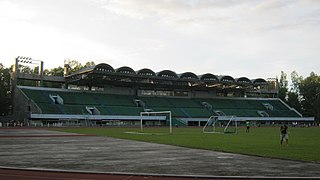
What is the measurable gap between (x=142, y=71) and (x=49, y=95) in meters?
24.8

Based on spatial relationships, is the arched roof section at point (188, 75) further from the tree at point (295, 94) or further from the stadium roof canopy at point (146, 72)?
the tree at point (295, 94)

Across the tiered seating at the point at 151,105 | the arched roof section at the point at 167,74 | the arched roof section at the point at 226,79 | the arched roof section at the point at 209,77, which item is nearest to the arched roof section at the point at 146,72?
the arched roof section at the point at 167,74

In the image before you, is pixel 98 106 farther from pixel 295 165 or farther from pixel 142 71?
pixel 295 165

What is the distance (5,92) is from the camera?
91.8 metres

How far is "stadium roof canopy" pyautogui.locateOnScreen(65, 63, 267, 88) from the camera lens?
294ft

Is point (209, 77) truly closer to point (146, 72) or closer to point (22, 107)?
point (146, 72)

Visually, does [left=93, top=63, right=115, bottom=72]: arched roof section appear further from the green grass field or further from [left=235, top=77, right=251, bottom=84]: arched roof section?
the green grass field

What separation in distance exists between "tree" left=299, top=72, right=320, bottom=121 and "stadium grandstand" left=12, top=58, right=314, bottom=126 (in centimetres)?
1526

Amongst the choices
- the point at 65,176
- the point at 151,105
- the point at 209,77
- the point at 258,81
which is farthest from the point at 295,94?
the point at 65,176

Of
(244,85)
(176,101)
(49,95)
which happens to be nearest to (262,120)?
(244,85)

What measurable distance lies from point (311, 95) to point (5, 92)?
10341cm

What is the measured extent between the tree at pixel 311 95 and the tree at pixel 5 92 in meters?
100

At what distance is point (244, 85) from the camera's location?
375ft

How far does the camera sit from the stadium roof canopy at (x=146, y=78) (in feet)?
294
